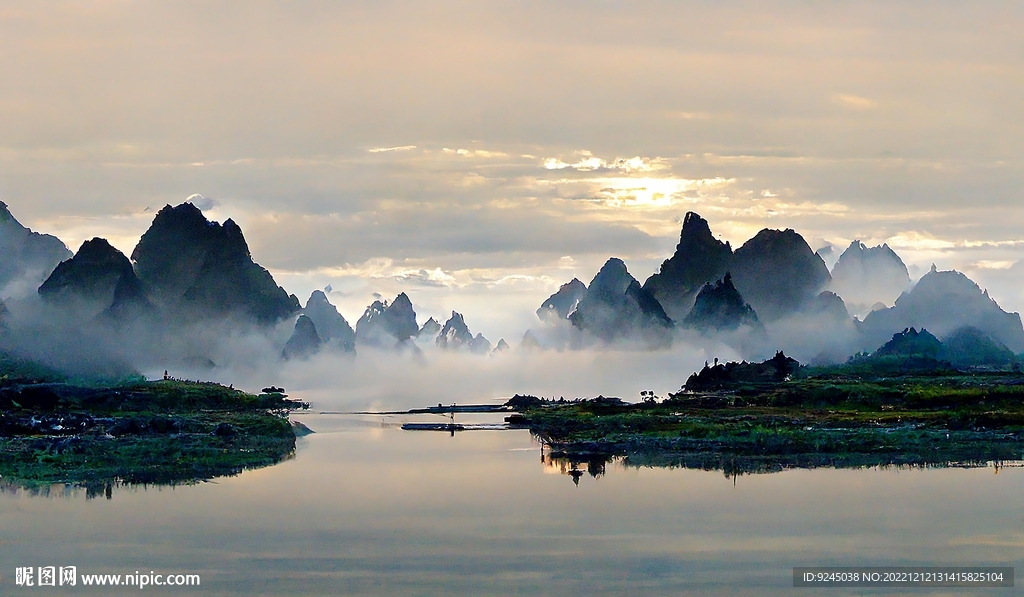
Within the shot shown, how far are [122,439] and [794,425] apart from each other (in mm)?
41169

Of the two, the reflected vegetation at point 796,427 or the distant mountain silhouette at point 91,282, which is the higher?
the distant mountain silhouette at point 91,282

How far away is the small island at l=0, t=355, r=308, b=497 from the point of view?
56.5 meters

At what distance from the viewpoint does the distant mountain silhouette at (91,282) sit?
168 m

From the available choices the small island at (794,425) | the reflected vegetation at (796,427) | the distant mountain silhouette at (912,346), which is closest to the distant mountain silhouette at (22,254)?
the small island at (794,425)

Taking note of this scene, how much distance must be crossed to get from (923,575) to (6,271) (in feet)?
569

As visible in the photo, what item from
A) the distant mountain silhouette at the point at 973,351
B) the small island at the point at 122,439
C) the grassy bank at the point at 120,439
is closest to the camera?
the small island at the point at 122,439

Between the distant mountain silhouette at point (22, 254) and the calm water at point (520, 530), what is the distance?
139823 millimetres

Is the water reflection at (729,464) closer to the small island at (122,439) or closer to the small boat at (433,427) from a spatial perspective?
the small island at (122,439)

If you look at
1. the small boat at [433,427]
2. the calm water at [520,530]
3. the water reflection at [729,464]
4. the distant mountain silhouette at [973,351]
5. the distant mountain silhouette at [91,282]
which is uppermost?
the distant mountain silhouette at [91,282]

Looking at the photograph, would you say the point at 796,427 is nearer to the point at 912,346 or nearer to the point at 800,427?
the point at 800,427

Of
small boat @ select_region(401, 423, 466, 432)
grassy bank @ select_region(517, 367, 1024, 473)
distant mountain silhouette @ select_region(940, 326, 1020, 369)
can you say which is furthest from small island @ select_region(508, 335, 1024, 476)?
distant mountain silhouette @ select_region(940, 326, 1020, 369)

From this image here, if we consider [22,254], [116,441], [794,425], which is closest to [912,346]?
[794,425]

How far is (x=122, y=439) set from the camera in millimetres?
66438

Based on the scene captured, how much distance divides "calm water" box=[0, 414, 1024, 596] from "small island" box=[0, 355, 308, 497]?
3215 millimetres
